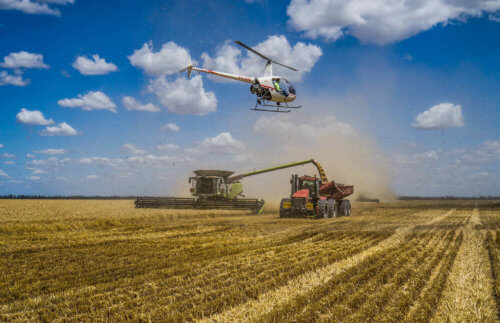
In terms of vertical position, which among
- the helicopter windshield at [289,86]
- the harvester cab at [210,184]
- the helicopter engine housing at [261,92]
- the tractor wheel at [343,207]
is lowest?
the tractor wheel at [343,207]

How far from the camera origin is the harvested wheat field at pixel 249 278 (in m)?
5.30

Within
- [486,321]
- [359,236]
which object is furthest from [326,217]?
[486,321]

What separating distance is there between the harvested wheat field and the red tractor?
7267mm

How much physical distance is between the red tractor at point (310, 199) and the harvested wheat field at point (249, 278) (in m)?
7.27

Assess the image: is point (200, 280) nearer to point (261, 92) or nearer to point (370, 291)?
point (370, 291)

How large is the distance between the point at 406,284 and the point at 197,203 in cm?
2017

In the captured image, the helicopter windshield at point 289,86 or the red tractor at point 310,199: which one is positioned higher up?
the helicopter windshield at point 289,86

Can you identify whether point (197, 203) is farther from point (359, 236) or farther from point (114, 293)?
point (114, 293)

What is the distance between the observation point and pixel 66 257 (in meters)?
9.07

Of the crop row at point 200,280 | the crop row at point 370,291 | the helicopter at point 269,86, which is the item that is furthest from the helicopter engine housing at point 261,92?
the crop row at point 370,291

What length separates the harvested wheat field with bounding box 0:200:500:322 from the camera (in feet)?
17.4

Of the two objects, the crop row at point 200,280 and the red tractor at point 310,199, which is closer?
the crop row at point 200,280

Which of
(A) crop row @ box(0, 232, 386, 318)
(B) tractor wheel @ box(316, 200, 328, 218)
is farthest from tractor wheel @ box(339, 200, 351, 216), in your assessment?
(A) crop row @ box(0, 232, 386, 318)

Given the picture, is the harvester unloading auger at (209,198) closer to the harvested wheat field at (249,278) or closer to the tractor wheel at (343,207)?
the tractor wheel at (343,207)
